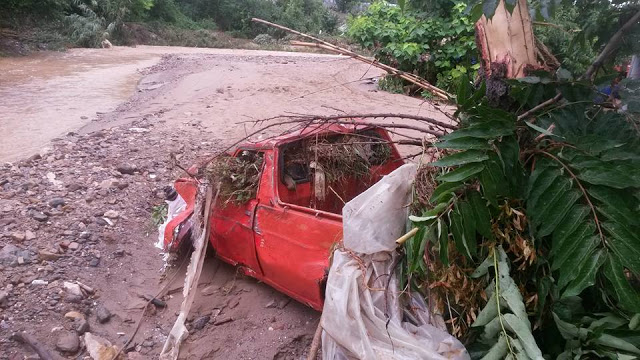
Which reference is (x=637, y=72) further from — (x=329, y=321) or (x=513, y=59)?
(x=329, y=321)

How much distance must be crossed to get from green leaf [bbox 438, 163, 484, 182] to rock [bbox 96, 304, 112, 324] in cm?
335

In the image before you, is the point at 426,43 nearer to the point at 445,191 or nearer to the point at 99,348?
the point at 99,348

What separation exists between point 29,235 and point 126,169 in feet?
7.11

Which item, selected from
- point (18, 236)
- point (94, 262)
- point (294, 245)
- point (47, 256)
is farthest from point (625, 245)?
point (18, 236)

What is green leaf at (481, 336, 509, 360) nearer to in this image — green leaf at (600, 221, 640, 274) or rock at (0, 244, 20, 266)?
green leaf at (600, 221, 640, 274)

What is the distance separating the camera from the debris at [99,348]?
403 centimetres

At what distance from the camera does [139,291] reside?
5008 mm

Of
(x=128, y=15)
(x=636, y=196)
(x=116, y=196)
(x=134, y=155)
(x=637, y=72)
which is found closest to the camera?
(x=636, y=196)

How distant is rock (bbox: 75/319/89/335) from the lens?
4.25 meters

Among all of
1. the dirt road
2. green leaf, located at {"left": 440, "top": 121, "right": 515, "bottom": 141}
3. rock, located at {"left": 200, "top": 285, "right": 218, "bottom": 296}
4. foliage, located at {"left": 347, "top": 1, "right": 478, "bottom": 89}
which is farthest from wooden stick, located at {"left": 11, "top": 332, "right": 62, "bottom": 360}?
foliage, located at {"left": 347, "top": 1, "right": 478, "bottom": 89}

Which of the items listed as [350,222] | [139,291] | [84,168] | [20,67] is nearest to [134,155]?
Result: [84,168]

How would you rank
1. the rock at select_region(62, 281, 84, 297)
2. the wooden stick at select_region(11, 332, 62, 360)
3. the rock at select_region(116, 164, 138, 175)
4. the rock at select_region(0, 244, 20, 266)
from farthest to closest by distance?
the rock at select_region(116, 164, 138, 175) < the rock at select_region(0, 244, 20, 266) < the rock at select_region(62, 281, 84, 297) < the wooden stick at select_region(11, 332, 62, 360)

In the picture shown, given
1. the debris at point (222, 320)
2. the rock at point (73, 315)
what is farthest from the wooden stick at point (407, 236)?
the rock at point (73, 315)

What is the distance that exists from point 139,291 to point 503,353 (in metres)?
3.61
